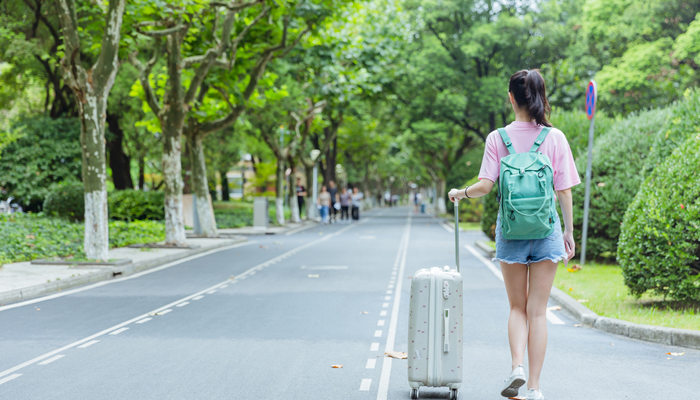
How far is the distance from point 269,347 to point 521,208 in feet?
12.0

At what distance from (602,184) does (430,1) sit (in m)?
26.5

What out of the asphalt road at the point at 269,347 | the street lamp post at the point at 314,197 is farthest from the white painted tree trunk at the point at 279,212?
the asphalt road at the point at 269,347

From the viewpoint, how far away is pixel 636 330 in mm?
8383

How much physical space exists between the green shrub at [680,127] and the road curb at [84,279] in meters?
9.45

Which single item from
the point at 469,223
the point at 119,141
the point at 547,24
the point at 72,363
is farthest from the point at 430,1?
the point at 72,363

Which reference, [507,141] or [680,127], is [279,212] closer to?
[680,127]

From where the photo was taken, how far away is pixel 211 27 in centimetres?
2283

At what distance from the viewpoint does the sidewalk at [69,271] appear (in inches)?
462

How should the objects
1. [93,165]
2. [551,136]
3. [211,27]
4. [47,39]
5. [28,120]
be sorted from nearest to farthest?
1. [551,136]
2. [93,165]
3. [211,27]
4. [47,39]
5. [28,120]

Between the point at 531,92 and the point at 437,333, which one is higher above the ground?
the point at 531,92

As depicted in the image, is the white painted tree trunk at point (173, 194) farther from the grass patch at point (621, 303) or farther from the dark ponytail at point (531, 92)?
the dark ponytail at point (531, 92)

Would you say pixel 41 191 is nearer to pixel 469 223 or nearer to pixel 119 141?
pixel 119 141

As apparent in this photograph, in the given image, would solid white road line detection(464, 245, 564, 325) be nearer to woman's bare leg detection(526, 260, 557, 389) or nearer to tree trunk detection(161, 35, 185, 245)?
woman's bare leg detection(526, 260, 557, 389)

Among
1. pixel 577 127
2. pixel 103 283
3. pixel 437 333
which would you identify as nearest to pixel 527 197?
pixel 437 333
